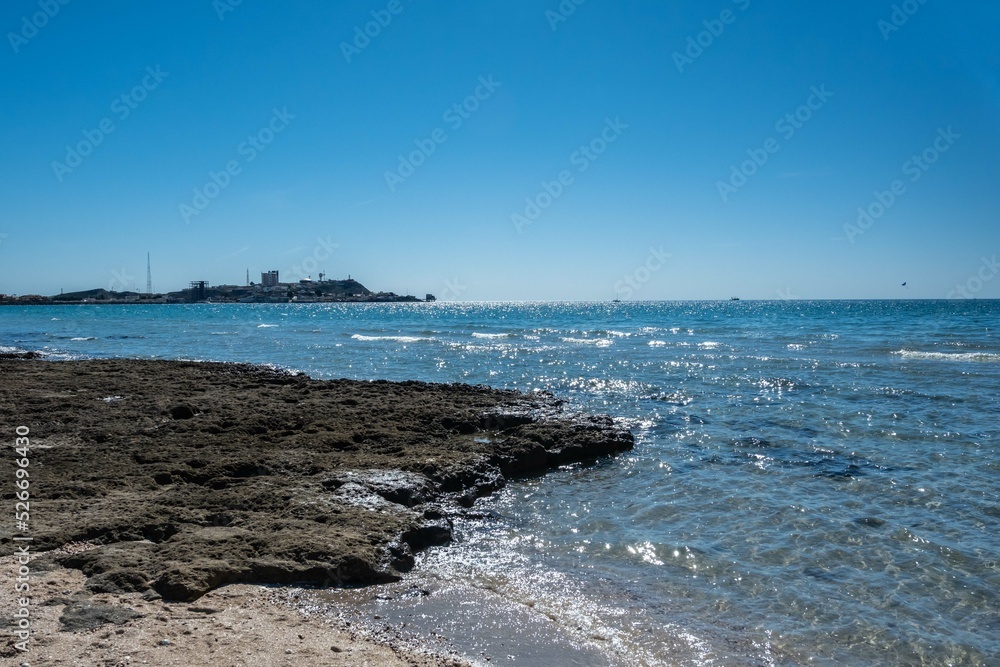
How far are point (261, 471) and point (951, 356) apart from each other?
95.3 feet

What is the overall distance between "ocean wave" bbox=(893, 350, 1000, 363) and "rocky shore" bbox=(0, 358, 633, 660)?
20.5m

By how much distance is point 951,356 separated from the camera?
27.7 meters

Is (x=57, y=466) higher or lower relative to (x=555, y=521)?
higher

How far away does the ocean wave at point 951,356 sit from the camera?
87.6 ft

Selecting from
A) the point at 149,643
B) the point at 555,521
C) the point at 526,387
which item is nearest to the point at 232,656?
the point at 149,643

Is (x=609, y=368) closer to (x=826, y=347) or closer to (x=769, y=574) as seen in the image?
(x=826, y=347)

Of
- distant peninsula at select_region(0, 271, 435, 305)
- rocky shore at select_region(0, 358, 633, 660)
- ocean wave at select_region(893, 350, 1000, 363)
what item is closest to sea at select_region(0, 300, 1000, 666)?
rocky shore at select_region(0, 358, 633, 660)

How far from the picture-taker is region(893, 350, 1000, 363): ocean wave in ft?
87.6

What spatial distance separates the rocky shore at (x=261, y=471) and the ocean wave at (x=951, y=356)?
20.5m

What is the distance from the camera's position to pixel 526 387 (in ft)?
63.5

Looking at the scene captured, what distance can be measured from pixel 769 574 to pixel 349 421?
7285 millimetres

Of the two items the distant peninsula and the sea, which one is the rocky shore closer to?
the sea

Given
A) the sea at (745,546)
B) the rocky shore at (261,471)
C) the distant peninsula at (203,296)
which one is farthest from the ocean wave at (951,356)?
the distant peninsula at (203,296)

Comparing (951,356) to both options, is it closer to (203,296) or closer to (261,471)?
(261,471)
